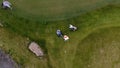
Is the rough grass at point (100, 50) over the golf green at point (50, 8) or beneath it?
beneath

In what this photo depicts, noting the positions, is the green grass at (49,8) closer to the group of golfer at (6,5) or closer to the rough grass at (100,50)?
the group of golfer at (6,5)

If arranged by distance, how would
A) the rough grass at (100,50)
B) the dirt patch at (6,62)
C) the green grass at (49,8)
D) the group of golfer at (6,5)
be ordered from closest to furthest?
the dirt patch at (6,62) < the rough grass at (100,50) < the group of golfer at (6,5) < the green grass at (49,8)

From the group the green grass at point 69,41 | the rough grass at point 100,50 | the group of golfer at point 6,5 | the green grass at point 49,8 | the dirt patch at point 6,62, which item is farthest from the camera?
the green grass at point 49,8

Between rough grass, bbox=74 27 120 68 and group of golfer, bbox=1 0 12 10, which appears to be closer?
rough grass, bbox=74 27 120 68

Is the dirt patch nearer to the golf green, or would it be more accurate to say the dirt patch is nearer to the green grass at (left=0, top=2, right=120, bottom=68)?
the green grass at (left=0, top=2, right=120, bottom=68)

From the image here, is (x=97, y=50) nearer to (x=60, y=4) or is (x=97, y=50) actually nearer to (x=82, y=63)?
(x=82, y=63)

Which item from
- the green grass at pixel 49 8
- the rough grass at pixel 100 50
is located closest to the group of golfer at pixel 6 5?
the green grass at pixel 49 8

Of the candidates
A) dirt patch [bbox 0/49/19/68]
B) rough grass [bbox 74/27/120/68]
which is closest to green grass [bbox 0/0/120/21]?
rough grass [bbox 74/27/120/68]

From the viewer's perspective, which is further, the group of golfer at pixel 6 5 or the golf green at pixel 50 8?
the golf green at pixel 50 8

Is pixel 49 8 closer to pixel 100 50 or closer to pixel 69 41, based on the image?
pixel 69 41

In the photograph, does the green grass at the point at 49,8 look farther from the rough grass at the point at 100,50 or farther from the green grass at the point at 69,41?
the rough grass at the point at 100,50
